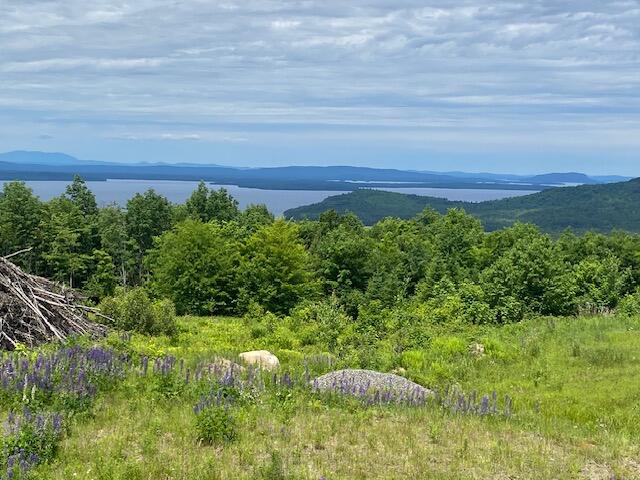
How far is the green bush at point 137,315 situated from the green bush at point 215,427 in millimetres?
12976

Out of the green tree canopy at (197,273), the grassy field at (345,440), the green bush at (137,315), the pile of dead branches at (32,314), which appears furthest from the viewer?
the green tree canopy at (197,273)

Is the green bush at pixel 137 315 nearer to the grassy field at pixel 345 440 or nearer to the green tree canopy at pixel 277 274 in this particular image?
the grassy field at pixel 345 440

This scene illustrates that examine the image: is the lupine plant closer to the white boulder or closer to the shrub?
the white boulder

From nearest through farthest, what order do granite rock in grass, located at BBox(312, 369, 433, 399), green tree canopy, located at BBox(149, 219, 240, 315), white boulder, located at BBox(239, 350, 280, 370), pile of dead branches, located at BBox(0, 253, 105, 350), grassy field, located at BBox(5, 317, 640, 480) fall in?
1. grassy field, located at BBox(5, 317, 640, 480)
2. granite rock in grass, located at BBox(312, 369, 433, 399)
3. white boulder, located at BBox(239, 350, 280, 370)
4. pile of dead branches, located at BBox(0, 253, 105, 350)
5. green tree canopy, located at BBox(149, 219, 240, 315)

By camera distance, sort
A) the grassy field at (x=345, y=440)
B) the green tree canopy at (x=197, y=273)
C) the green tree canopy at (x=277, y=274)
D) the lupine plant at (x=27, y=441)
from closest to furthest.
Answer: the lupine plant at (x=27, y=441) < the grassy field at (x=345, y=440) < the green tree canopy at (x=197, y=273) < the green tree canopy at (x=277, y=274)

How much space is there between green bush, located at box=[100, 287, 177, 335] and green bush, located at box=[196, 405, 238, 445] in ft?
42.6

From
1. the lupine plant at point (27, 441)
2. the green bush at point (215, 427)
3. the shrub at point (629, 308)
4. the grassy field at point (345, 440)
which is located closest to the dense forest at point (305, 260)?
the shrub at point (629, 308)

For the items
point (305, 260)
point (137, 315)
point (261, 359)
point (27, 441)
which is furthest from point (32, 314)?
point (305, 260)

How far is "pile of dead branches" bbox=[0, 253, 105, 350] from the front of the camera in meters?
14.9

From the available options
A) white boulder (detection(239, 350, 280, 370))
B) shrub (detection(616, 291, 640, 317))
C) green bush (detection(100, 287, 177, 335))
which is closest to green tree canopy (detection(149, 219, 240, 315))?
green bush (detection(100, 287, 177, 335))

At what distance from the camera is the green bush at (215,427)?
7590mm

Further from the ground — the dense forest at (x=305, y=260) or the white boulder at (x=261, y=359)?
the white boulder at (x=261, y=359)

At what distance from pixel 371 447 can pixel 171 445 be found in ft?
8.14

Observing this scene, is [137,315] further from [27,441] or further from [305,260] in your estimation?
[305,260]
